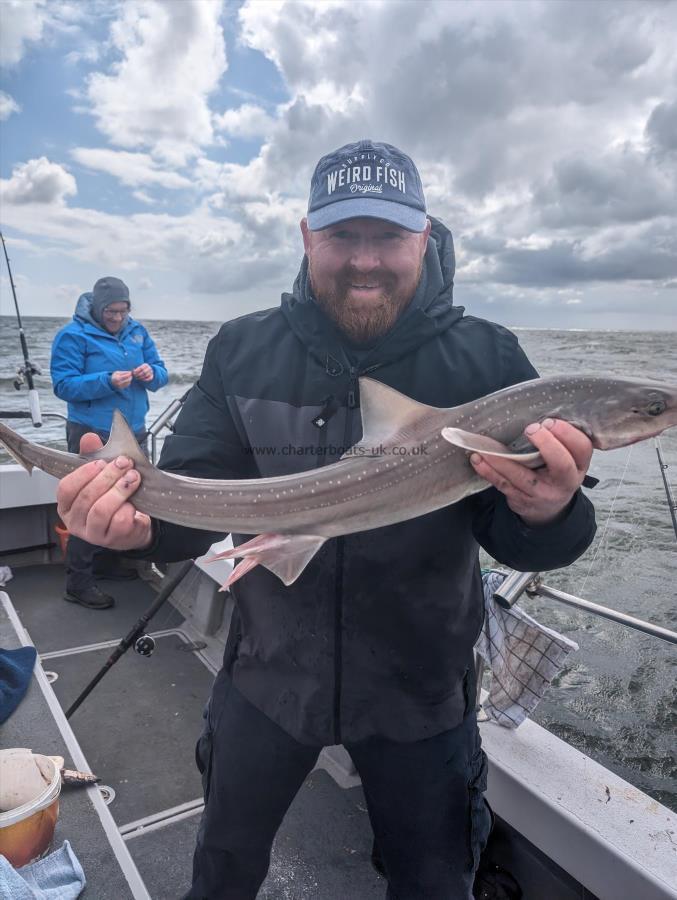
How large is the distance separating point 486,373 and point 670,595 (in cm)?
1033

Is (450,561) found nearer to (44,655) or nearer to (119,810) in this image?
(119,810)

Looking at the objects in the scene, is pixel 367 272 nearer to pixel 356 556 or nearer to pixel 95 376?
pixel 356 556

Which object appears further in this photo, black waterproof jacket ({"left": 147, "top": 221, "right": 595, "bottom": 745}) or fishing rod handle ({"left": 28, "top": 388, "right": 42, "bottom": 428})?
fishing rod handle ({"left": 28, "top": 388, "right": 42, "bottom": 428})

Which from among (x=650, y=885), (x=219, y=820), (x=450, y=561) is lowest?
(x=650, y=885)

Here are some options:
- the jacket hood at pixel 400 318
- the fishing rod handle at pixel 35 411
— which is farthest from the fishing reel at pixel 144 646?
the fishing rod handle at pixel 35 411

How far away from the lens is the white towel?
3.09 m

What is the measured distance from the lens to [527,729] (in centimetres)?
328

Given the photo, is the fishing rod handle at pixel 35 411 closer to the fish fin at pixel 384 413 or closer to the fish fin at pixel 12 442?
the fish fin at pixel 12 442

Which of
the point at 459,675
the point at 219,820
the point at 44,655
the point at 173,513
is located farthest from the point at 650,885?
the point at 44,655

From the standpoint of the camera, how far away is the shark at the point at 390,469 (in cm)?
199

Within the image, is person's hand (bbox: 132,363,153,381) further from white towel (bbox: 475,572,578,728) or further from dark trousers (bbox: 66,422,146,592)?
white towel (bbox: 475,572,578,728)

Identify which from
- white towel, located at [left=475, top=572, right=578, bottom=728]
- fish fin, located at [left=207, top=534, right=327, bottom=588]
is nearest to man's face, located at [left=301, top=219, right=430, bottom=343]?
fish fin, located at [left=207, top=534, right=327, bottom=588]

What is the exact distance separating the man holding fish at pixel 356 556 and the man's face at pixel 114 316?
4745 millimetres

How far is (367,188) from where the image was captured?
7.95 feet
